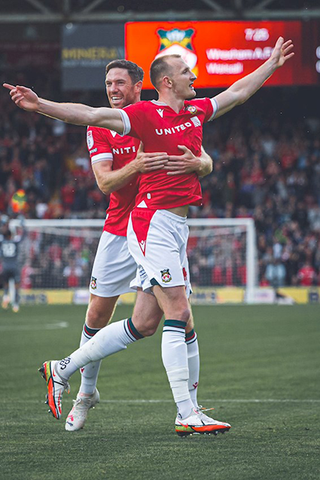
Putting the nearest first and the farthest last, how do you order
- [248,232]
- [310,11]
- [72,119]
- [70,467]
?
[70,467] < [72,119] < [310,11] < [248,232]

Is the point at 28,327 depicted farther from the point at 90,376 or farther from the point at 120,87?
the point at 120,87

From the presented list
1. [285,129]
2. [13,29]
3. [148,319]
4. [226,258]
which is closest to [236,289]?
[226,258]

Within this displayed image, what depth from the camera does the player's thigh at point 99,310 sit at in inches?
233

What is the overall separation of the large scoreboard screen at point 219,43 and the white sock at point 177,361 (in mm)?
14653

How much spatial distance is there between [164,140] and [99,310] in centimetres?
136

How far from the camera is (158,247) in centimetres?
523

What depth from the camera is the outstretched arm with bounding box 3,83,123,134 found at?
4777 mm

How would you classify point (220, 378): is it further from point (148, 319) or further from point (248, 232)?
point (248, 232)

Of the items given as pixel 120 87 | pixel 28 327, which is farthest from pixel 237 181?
pixel 120 87

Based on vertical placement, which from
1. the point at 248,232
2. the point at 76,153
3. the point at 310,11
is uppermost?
the point at 310,11

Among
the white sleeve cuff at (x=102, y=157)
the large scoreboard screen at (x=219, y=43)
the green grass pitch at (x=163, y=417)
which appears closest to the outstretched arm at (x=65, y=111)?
the white sleeve cuff at (x=102, y=157)

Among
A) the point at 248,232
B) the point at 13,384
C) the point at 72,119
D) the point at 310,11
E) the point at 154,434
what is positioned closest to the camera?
the point at 72,119

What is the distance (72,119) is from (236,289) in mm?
18403

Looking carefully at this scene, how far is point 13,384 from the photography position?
794cm
